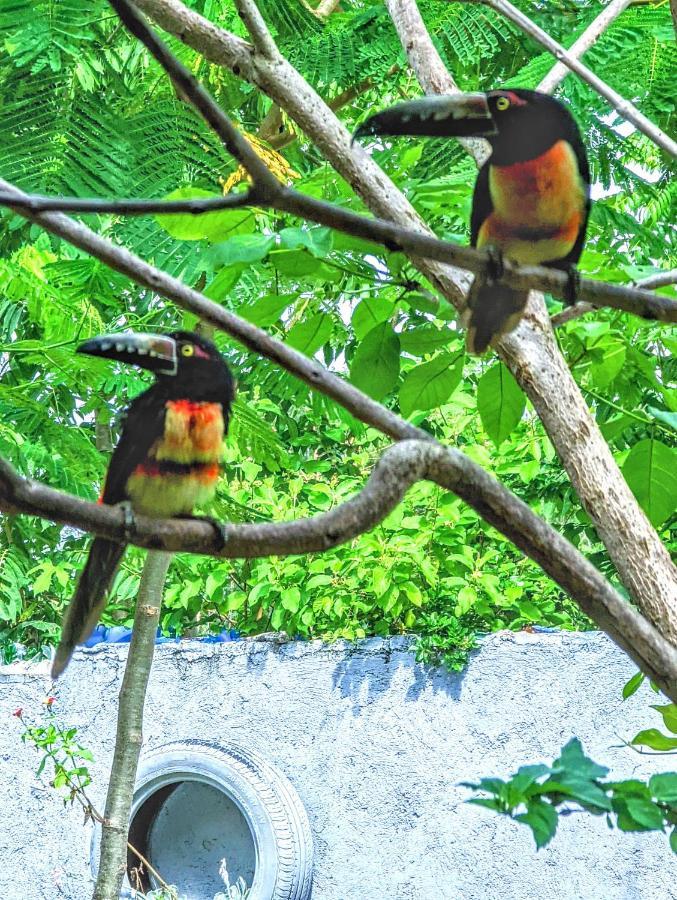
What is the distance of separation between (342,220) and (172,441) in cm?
76

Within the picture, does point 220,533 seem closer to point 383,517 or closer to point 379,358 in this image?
point 383,517

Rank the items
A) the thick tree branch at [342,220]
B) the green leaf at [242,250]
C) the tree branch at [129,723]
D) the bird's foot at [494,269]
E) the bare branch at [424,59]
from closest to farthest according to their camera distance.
A: the thick tree branch at [342,220] < the bird's foot at [494,269] < the green leaf at [242,250] < the bare branch at [424,59] < the tree branch at [129,723]

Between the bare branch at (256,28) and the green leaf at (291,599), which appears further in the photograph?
the green leaf at (291,599)

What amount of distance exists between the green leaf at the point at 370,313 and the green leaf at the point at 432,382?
0.36 ft

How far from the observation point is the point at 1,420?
3.07 metres

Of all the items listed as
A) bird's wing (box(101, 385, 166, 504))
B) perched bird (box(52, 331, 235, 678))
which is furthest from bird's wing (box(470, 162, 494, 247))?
bird's wing (box(101, 385, 166, 504))

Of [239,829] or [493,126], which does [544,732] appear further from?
[493,126]

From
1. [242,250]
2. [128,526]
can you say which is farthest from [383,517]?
[242,250]

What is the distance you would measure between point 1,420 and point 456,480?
1988 mm

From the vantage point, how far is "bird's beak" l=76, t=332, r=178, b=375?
5.18ft

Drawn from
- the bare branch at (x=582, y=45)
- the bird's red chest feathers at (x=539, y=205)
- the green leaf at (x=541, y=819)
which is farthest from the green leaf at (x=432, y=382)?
the green leaf at (x=541, y=819)

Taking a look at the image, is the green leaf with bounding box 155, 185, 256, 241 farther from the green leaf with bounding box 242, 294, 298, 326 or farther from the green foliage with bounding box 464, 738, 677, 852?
the green foliage with bounding box 464, 738, 677, 852

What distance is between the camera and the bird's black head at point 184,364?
1693 millimetres

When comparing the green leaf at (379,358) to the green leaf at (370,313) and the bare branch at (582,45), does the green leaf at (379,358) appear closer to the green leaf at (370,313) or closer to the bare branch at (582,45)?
the green leaf at (370,313)
